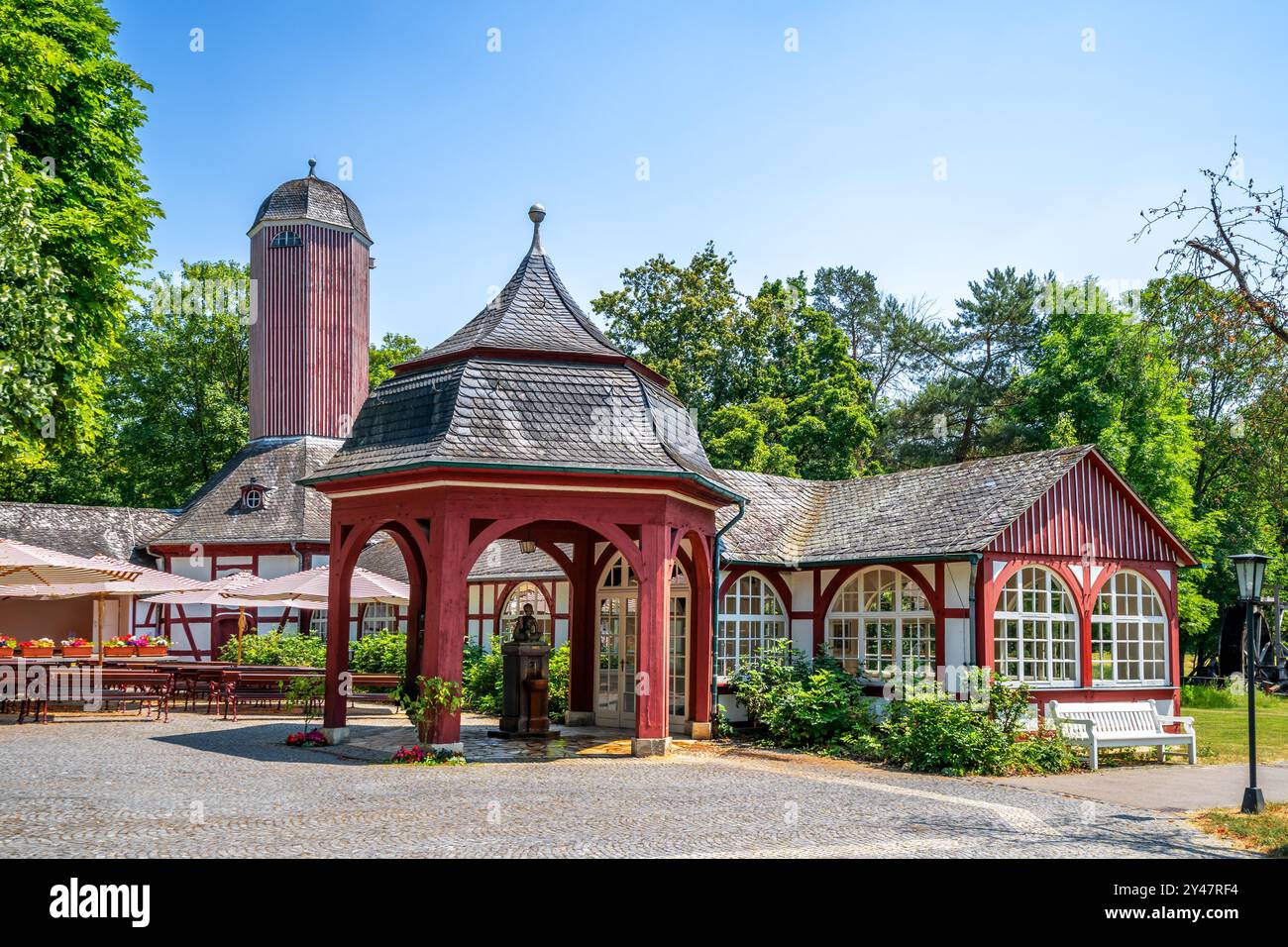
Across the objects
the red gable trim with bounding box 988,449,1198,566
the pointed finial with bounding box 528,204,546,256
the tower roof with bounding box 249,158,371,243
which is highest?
the tower roof with bounding box 249,158,371,243

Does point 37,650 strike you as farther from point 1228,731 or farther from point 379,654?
point 1228,731

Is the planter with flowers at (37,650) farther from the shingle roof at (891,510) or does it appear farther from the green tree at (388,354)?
the green tree at (388,354)

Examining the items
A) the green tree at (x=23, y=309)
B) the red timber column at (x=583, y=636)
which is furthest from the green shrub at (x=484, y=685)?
the green tree at (x=23, y=309)

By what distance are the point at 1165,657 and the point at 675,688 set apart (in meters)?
7.63

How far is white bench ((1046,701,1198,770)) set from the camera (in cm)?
1570

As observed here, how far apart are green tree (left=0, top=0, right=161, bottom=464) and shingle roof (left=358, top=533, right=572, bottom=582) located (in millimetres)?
6521

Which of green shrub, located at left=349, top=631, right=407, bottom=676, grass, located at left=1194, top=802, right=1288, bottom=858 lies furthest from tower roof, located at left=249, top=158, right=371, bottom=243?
grass, located at left=1194, top=802, right=1288, bottom=858

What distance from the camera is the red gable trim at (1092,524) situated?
17391 mm

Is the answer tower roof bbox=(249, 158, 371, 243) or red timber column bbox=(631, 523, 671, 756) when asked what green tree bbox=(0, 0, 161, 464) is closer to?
red timber column bbox=(631, 523, 671, 756)

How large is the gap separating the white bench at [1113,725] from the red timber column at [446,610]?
794 centimetres

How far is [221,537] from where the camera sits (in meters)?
30.5

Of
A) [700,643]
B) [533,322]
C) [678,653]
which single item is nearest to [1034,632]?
[700,643]

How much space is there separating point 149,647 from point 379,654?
16.9 ft

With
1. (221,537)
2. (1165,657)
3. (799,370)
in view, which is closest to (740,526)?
(1165,657)
